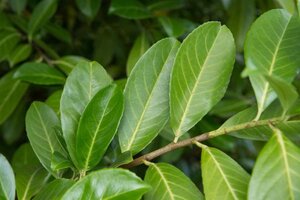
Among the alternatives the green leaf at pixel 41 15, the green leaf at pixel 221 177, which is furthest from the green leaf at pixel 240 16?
the green leaf at pixel 221 177

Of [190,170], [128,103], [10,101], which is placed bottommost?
[190,170]

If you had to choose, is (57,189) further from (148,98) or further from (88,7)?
(88,7)

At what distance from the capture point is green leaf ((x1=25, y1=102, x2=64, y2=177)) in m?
0.62

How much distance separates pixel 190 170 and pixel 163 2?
62cm

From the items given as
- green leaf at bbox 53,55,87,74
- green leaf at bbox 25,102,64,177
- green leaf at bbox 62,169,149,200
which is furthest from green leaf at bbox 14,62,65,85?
green leaf at bbox 62,169,149,200

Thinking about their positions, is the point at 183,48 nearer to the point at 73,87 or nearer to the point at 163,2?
the point at 73,87

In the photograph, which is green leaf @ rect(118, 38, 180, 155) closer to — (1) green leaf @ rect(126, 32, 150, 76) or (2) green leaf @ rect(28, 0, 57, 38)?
(1) green leaf @ rect(126, 32, 150, 76)

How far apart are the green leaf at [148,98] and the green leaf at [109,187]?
0.38 feet

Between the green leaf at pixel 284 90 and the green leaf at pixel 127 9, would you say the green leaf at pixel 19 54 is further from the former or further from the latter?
the green leaf at pixel 284 90

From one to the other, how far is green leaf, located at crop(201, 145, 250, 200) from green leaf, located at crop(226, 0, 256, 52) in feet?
2.27

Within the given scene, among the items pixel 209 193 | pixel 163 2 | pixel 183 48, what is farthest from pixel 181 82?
pixel 163 2

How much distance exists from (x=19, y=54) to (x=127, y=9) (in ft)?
0.90

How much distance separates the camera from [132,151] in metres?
0.58

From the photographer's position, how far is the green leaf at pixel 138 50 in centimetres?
103
